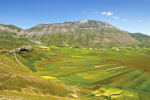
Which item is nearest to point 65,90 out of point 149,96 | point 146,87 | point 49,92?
point 49,92

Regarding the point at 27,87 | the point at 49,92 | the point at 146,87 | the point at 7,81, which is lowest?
the point at 146,87

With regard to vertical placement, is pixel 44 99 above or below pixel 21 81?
below

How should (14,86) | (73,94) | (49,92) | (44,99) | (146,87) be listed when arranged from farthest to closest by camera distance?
(146,87)
(73,94)
(49,92)
(14,86)
(44,99)

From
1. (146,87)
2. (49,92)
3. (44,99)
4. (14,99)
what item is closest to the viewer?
(14,99)

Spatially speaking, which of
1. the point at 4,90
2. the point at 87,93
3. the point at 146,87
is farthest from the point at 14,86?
the point at 146,87

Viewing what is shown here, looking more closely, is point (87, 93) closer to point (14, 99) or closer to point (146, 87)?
point (14, 99)

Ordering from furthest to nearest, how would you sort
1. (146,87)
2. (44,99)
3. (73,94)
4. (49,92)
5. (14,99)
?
(146,87)
(73,94)
(49,92)
(44,99)
(14,99)

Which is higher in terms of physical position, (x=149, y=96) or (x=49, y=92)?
(x=49, y=92)

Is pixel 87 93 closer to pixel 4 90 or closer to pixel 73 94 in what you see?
pixel 73 94

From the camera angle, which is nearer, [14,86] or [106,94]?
[14,86]
